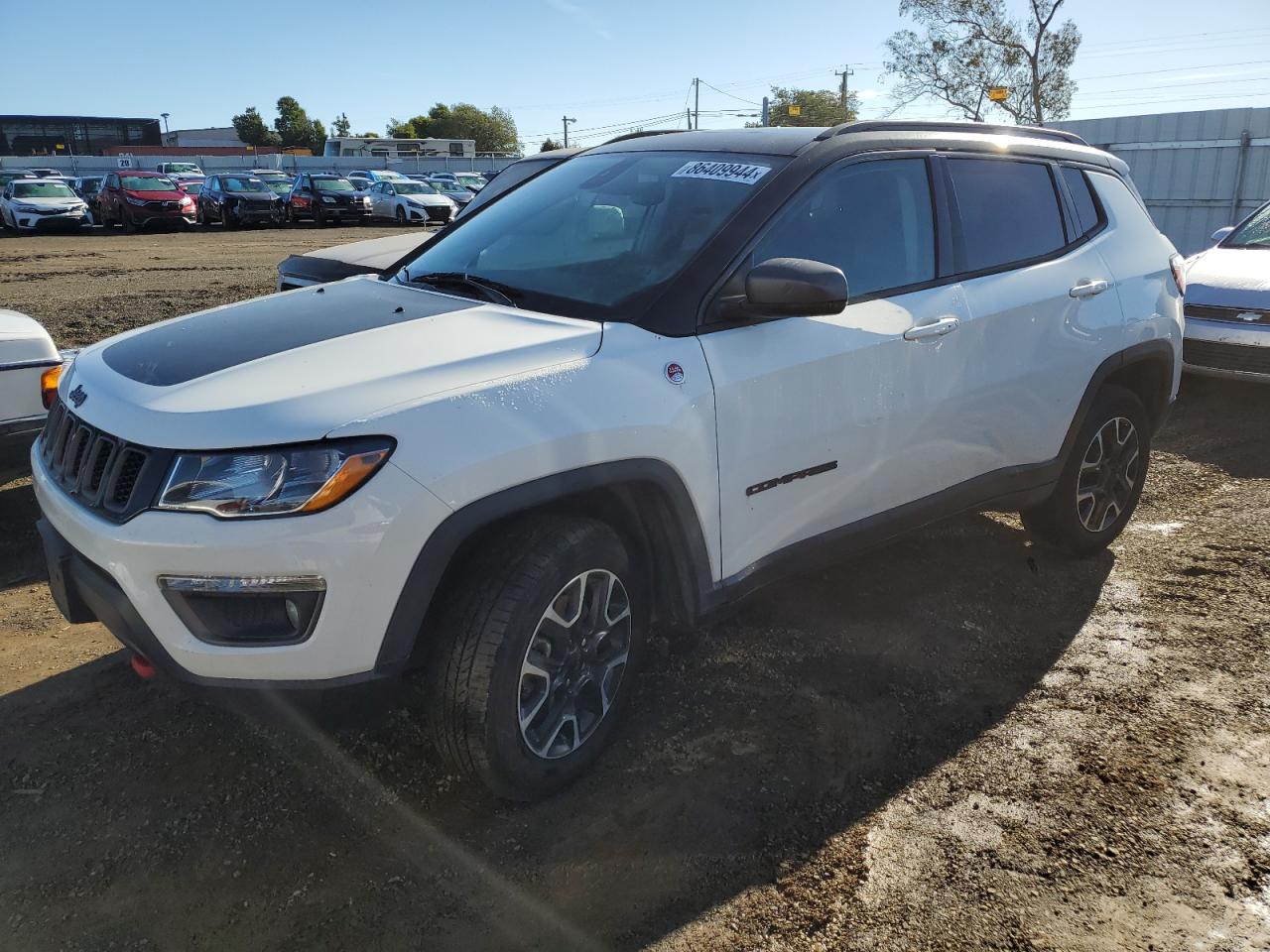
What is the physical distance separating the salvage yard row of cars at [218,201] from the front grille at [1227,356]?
74.5ft

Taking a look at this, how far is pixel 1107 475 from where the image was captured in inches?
171

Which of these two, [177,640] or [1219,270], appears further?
[1219,270]

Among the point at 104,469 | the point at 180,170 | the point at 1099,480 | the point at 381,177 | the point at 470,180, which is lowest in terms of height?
the point at 1099,480

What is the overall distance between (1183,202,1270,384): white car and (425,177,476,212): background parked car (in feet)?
91.5

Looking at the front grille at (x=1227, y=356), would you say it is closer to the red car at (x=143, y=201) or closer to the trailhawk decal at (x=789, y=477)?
the trailhawk decal at (x=789, y=477)

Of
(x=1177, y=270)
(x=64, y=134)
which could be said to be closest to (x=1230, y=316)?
(x=1177, y=270)

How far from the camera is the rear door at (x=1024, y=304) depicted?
3.57m

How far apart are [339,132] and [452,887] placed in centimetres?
12426

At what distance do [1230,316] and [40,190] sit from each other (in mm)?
28220

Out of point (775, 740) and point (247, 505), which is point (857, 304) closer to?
point (775, 740)

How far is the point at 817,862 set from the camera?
2535 mm

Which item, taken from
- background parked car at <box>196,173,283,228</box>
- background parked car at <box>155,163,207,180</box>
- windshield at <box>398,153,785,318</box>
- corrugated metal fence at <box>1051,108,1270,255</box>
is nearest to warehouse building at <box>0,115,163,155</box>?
background parked car at <box>155,163,207,180</box>

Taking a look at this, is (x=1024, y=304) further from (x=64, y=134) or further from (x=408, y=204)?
(x=64, y=134)

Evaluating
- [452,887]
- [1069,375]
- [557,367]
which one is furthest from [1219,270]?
[452,887]
